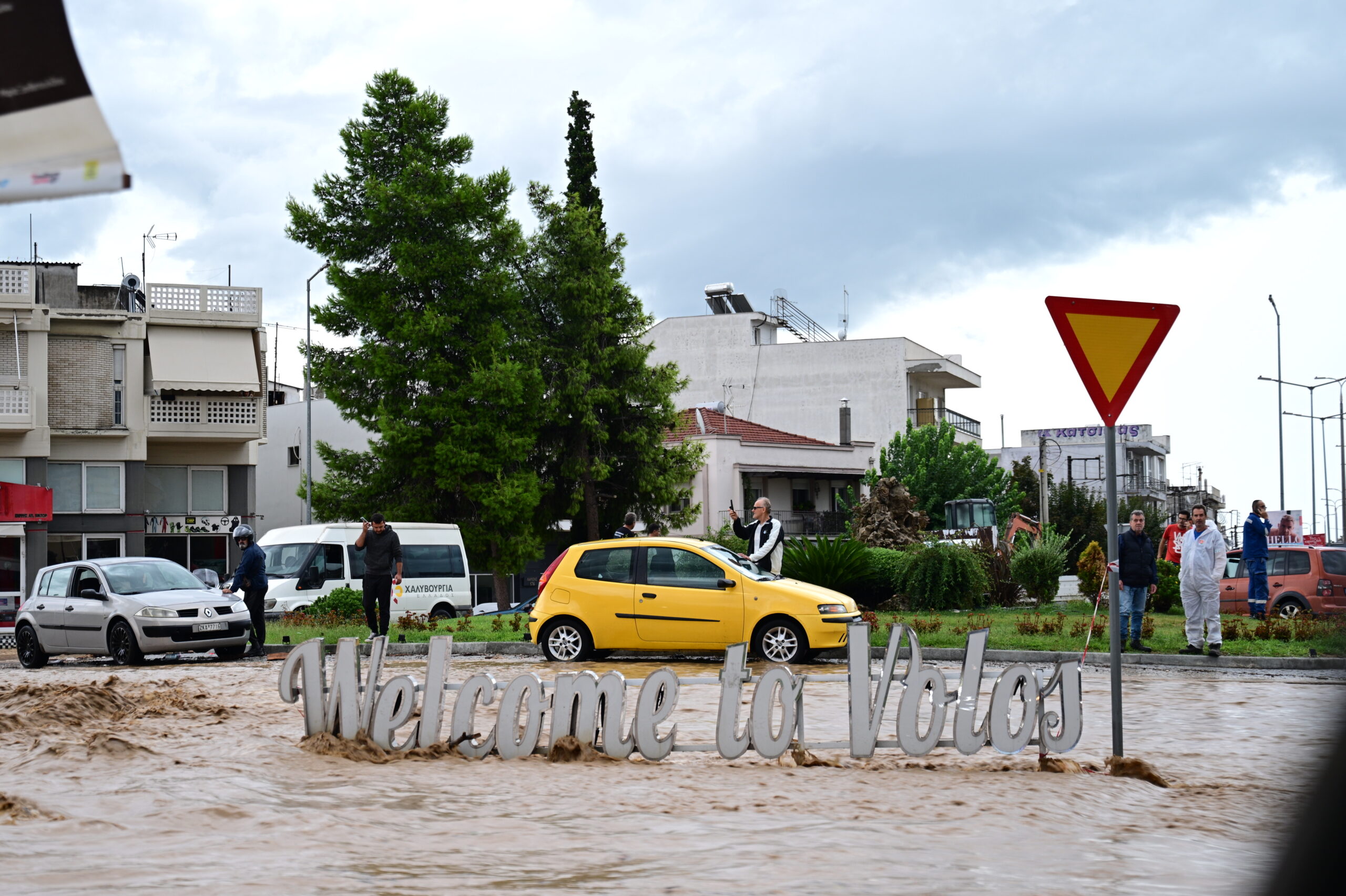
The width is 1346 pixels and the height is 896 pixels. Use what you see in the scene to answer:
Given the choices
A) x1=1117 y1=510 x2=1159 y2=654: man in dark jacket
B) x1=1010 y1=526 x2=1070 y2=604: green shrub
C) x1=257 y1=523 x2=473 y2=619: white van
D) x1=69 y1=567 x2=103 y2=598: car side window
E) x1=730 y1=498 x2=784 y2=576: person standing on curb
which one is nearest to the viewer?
x1=1117 y1=510 x2=1159 y2=654: man in dark jacket

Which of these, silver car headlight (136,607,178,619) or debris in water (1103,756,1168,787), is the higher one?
silver car headlight (136,607,178,619)

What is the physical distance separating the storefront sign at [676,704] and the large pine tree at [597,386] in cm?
3037

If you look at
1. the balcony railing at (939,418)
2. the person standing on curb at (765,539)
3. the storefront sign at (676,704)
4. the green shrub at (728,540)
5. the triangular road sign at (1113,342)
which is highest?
Answer: the balcony railing at (939,418)

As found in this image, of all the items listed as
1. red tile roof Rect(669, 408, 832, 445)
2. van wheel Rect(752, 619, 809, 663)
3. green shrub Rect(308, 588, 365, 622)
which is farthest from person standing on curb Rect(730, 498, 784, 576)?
red tile roof Rect(669, 408, 832, 445)

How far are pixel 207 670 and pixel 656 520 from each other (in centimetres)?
2655

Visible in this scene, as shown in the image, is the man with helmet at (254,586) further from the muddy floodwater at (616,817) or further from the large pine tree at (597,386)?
the large pine tree at (597,386)

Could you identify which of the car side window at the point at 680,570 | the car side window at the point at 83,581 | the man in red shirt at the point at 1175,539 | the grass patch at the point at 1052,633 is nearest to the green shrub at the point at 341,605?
the car side window at the point at 83,581

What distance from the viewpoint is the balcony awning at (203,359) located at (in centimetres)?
4144

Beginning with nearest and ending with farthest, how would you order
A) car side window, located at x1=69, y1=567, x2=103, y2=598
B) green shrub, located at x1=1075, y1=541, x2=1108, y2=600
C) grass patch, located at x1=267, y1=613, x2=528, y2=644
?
1. car side window, located at x1=69, y1=567, x2=103, y2=598
2. grass patch, located at x1=267, y1=613, x2=528, y2=644
3. green shrub, located at x1=1075, y1=541, x2=1108, y2=600

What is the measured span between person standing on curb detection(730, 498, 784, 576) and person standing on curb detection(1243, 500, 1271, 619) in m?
8.47

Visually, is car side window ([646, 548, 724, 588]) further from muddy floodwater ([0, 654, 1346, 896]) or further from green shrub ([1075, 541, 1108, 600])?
green shrub ([1075, 541, 1108, 600])

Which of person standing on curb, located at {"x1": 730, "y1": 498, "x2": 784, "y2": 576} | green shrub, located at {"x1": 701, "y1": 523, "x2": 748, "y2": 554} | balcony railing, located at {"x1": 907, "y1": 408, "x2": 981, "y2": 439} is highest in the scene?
balcony railing, located at {"x1": 907, "y1": 408, "x2": 981, "y2": 439}

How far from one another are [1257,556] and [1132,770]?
15.8m

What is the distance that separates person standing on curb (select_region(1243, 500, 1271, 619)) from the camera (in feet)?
71.0
